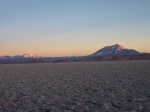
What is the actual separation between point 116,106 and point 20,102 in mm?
3465

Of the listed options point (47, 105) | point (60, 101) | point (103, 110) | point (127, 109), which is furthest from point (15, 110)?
point (127, 109)

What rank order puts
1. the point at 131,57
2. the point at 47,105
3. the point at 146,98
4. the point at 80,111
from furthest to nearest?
1. the point at 131,57
2. the point at 146,98
3. the point at 47,105
4. the point at 80,111

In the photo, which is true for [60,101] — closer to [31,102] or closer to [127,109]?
[31,102]

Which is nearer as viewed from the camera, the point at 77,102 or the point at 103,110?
the point at 103,110

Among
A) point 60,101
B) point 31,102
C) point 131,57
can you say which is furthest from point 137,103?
point 131,57

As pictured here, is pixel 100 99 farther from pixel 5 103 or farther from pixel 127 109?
pixel 5 103

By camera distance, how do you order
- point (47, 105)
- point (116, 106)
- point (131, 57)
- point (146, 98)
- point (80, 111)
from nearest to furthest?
point (80, 111), point (116, 106), point (47, 105), point (146, 98), point (131, 57)

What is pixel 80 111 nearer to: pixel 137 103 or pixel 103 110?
pixel 103 110

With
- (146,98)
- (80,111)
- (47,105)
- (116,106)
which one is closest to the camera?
(80,111)

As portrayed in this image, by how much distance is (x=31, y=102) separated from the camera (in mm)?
9906

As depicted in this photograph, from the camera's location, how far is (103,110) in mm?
8102

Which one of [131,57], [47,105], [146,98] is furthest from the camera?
[131,57]

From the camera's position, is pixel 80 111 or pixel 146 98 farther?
pixel 146 98

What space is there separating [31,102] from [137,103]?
357 centimetres
